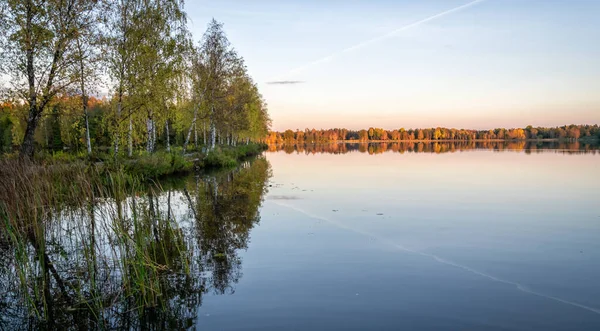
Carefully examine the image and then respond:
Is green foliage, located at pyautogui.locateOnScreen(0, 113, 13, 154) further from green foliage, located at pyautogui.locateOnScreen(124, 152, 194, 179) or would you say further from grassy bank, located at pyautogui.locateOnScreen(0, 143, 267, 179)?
green foliage, located at pyautogui.locateOnScreen(124, 152, 194, 179)

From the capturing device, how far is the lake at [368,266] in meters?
7.82

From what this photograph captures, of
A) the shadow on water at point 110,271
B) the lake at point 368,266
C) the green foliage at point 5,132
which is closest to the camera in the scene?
the shadow on water at point 110,271

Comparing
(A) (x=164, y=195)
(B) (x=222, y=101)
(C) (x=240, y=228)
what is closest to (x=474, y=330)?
(C) (x=240, y=228)

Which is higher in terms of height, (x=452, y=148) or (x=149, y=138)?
(x=149, y=138)

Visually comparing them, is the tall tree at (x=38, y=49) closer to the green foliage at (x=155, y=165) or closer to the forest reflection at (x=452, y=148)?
the green foliage at (x=155, y=165)

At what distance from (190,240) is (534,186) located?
22.9m

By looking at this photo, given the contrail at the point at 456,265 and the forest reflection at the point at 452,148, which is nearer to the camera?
the contrail at the point at 456,265

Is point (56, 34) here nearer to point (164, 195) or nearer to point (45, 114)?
point (45, 114)

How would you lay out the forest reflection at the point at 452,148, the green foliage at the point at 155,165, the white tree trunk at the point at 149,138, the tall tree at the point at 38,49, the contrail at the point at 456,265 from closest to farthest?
the contrail at the point at 456,265 → the tall tree at the point at 38,49 → the green foliage at the point at 155,165 → the white tree trunk at the point at 149,138 → the forest reflection at the point at 452,148

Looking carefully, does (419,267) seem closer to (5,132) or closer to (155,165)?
(155,165)

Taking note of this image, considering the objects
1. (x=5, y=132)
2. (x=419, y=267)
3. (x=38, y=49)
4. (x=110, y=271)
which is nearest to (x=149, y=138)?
(x=38, y=49)

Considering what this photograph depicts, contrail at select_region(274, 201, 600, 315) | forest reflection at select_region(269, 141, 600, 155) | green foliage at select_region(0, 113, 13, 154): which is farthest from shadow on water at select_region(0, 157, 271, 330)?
green foliage at select_region(0, 113, 13, 154)

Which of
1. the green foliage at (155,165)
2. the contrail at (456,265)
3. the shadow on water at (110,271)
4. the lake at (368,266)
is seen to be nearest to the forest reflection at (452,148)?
the green foliage at (155,165)

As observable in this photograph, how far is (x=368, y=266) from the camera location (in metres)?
10.8
